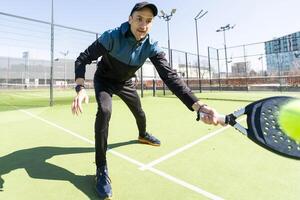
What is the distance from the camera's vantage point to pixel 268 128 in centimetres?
178

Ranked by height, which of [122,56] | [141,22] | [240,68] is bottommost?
[122,56]

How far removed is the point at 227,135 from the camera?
481 cm

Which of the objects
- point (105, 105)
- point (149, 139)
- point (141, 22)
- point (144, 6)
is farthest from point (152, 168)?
point (144, 6)

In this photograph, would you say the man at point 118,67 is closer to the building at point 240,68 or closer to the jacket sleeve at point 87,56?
the jacket sleeve at point 87,56

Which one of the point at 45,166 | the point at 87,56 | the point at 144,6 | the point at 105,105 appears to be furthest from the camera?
the point at 45,166

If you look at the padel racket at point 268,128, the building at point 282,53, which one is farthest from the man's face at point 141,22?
the building at point 282,53

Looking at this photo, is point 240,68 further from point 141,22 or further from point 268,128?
point 268,128

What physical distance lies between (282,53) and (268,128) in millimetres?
26686

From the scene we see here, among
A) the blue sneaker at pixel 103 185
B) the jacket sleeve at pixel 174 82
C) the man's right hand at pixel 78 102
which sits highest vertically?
the jacket sleeve at pixel 174 82

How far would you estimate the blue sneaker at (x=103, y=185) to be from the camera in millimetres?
2400

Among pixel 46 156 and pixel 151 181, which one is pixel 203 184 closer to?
pixel 151 181

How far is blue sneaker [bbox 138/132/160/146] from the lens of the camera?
4173 millimetres

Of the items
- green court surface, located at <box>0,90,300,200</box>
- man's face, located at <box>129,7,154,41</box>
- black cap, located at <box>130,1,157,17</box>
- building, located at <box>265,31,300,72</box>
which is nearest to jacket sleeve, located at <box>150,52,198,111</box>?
man's face, located at <box>129,7,154,41</box>

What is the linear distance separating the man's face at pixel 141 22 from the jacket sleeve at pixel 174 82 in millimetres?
388
